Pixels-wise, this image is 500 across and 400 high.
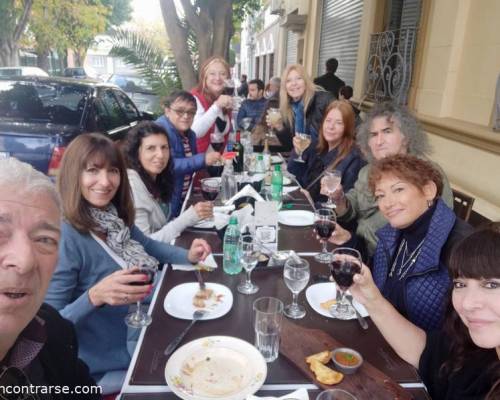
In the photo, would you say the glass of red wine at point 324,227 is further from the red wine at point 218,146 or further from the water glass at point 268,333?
the red wine at point 218,146

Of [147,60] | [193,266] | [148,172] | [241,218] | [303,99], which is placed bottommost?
[193,266]

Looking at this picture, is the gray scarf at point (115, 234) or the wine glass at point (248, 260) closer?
the wine glass at point (248, 260)

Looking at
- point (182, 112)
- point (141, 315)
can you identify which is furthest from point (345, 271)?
point (182, 112)

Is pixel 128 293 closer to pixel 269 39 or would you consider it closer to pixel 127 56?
pixel 127 56

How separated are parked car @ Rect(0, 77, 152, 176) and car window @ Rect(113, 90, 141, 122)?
0.43 metres

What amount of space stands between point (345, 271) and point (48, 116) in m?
4.28

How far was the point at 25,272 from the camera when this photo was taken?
0.86 m

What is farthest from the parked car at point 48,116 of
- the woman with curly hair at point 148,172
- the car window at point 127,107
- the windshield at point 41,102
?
the woman with curly hair at point 148,172

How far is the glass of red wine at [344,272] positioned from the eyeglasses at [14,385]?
40.2 inches

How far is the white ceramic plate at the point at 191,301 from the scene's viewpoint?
60.3 inches

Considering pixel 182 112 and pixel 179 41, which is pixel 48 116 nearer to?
pixel 182 112

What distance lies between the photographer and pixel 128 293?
58.3 inches

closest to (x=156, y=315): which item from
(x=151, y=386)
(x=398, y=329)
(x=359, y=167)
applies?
(x=151, y=386)

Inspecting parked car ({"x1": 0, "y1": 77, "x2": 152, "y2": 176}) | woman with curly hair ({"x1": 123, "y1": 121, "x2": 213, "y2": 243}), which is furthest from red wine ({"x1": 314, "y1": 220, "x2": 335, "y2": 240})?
parked car ({"x1": 0, "y1": 77, "x2": 152, "y2": 176})
